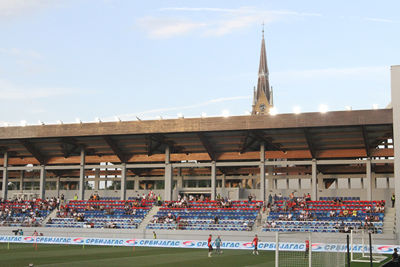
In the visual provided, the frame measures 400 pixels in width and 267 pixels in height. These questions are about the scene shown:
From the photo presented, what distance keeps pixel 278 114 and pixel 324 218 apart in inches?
434

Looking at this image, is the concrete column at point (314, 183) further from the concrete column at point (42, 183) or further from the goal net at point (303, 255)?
the concrete column at point (42, 183)

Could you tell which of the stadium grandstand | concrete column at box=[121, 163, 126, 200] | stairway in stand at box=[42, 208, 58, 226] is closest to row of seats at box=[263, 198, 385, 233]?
the stadium grandstand

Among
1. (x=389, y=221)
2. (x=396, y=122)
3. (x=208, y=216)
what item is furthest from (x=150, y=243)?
(x=396, y=122)

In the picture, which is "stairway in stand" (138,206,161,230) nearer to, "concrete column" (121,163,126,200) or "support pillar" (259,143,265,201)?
"concrete column" (121,163,126,200)

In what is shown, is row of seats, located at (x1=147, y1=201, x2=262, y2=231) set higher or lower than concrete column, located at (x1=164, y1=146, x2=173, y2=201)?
lower

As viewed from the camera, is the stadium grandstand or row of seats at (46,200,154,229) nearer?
the stadium grandstand

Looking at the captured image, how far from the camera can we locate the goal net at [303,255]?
28.0 meters

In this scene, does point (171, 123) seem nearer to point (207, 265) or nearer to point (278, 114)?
point (278, 114)

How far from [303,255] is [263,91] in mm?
111511

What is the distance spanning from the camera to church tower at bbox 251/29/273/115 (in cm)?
14332

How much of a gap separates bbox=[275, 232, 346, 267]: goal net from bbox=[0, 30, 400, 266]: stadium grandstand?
8.48 ft

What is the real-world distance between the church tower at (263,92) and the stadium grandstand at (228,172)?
73.1 m

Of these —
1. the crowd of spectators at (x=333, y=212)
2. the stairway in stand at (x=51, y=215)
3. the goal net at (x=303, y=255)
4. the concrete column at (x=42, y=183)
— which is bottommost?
the goal net at (x=303, y=255)

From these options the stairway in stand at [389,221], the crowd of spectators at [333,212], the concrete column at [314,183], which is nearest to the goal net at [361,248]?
the crowd of spectators at [333,212]
